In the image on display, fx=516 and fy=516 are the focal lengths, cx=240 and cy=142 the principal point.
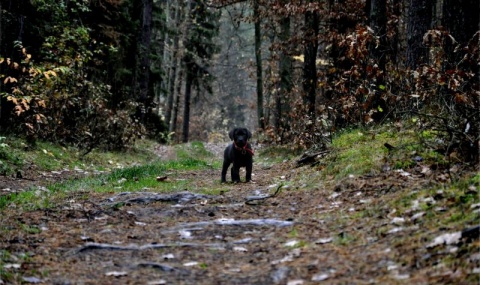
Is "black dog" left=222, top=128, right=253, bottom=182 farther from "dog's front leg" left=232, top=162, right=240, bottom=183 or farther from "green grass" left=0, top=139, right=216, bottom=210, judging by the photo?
"green grass" left=0, top=139, right=216, bottom=210

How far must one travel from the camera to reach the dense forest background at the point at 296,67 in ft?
29.4

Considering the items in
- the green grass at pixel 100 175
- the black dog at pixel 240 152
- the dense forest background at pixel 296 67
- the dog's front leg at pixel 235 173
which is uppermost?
the dense forest background at pixel 296 67

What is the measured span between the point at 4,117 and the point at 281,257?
13473 mm

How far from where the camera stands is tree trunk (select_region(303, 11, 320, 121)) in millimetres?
17069

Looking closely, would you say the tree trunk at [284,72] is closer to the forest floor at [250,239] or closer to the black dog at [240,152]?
the black dog at [240,152]

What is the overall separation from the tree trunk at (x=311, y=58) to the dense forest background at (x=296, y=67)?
0.06 m

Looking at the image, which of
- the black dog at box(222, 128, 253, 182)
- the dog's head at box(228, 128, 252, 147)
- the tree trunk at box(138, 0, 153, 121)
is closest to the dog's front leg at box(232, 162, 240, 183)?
the black dog at box(222, 128, 253, 182)

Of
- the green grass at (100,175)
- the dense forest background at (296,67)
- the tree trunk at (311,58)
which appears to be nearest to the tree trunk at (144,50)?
the dense forest background at (296,67)

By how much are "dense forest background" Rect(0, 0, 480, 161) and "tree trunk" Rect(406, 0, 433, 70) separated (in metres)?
0.02

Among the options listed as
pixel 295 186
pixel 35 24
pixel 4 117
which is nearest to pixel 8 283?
pixel 295 186

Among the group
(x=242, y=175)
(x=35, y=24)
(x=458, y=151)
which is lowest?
(x=242, y=175)

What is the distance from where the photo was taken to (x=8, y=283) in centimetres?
445

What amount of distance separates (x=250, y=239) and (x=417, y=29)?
7.82 m

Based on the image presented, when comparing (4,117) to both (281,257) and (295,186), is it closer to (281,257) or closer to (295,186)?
(295,186)
